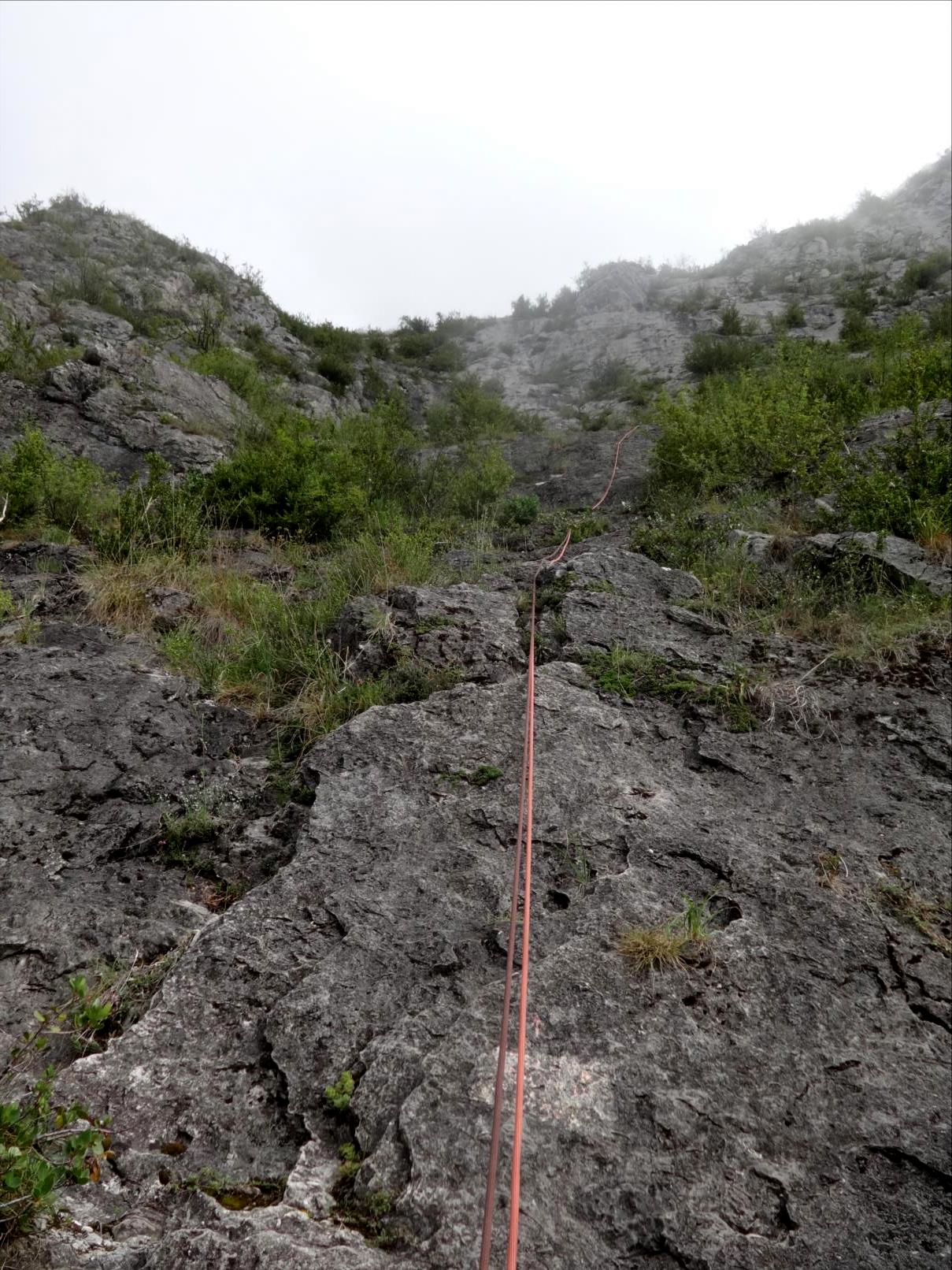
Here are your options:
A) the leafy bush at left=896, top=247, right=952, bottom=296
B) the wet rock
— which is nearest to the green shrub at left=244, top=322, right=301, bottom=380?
the wet rock

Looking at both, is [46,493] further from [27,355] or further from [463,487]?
[463,487]

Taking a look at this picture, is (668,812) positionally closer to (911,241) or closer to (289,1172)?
(289,1172)

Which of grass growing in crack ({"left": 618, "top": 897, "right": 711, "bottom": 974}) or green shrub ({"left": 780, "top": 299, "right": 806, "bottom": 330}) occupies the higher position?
green shrub ({"left": 780, "top": 299, "right": 806, "bottom": 330})

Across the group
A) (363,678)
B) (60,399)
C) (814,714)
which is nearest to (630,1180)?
(814,714)

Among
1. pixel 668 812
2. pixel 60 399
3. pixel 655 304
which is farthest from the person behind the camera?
pixel 655 304

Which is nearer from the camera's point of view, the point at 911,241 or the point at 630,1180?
the point at 630,1180

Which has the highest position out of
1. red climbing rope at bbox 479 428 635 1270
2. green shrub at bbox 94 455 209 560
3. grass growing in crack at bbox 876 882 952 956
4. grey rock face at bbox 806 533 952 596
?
green shrub at bbox 94 455 209 560

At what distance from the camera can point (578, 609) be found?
472 centimetres

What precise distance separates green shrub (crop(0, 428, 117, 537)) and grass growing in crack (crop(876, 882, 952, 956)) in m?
6.28

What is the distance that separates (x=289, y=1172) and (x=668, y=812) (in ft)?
6.43

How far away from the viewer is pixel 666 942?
7.75 feet

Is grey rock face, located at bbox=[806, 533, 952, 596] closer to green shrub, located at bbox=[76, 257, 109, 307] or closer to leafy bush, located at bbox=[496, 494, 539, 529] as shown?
leafy bush, located at bbox=[496, 494, 539, 529]

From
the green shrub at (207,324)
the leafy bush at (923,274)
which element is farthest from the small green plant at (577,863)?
the leafy bush at (923,274)

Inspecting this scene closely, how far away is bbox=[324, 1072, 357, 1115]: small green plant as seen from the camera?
6.27 feet
